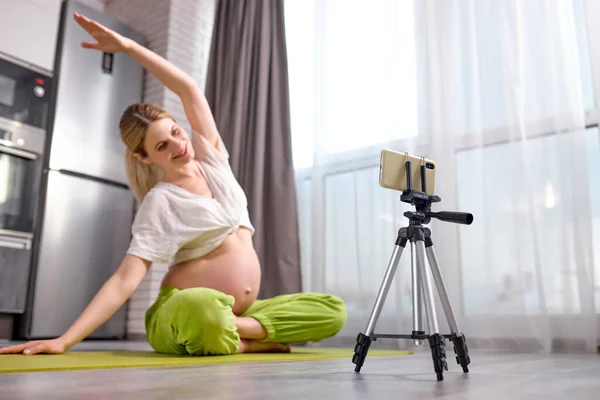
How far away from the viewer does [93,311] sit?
4.99ft

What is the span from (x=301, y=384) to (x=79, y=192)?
2445 millimetres

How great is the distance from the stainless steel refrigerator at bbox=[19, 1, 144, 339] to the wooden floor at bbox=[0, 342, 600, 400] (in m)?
1.86

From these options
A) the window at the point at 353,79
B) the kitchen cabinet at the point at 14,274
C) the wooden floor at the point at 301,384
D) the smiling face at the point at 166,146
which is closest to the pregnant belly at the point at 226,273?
the smiling face at the point at 166,146

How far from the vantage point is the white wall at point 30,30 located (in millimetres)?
2836

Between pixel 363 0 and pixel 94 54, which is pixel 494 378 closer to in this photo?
pixel 363 0

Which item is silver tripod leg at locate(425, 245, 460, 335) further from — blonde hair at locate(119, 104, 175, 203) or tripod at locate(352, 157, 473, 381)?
blonde hair at locate(119, 104, 175, 203)

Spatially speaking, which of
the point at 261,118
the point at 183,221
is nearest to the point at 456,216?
the point at 183,221

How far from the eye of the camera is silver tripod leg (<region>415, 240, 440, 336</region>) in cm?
104

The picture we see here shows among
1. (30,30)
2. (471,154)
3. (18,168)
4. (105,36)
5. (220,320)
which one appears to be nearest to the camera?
(220,320)

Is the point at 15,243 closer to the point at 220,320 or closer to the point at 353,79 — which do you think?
the point at 220,320

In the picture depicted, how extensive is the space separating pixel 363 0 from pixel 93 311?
2.10 metres

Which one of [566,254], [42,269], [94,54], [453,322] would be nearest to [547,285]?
[566,254]

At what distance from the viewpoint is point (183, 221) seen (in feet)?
5.89

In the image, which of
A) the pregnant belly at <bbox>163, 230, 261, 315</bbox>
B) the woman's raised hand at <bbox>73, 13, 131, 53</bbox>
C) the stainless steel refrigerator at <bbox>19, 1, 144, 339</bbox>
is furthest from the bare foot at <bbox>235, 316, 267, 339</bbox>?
the stainless steel refrigerator at <bbox>19, 1, 144, 339</bbox>
